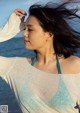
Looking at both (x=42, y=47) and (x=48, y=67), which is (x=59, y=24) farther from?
(x=48, y=67)

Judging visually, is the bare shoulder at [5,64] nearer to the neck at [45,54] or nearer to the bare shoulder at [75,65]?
→ the neck at [45,54]

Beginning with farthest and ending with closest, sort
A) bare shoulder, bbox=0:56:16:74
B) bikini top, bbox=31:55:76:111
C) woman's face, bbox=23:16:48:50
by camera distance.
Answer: bare shoulder, bbox=0:56:16:74, woman's face, bbox=23:16:48:50, bikini top, bbox=31:55:76:111

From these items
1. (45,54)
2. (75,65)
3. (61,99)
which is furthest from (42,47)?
(61,99)

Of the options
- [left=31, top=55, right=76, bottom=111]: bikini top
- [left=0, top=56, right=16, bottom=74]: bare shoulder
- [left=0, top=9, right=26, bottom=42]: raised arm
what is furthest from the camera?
[left=0, top=9, right=26, bottom=42]: raised arm

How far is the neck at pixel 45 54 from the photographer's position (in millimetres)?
2744

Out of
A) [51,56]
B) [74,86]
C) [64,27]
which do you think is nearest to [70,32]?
[64,27]

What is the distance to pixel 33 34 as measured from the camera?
268 centimetres

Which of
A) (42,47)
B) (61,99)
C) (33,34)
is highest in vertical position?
(33,34)

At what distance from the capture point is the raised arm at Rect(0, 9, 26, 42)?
2979 mm

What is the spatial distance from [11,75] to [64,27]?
1.76 ft

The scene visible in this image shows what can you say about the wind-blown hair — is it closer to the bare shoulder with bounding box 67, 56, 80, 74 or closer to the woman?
the woman

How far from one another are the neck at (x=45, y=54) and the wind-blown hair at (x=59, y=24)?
4 centimetres

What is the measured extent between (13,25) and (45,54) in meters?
0.43

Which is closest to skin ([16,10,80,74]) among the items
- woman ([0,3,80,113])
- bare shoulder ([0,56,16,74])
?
woman ([0,3,80,113])
